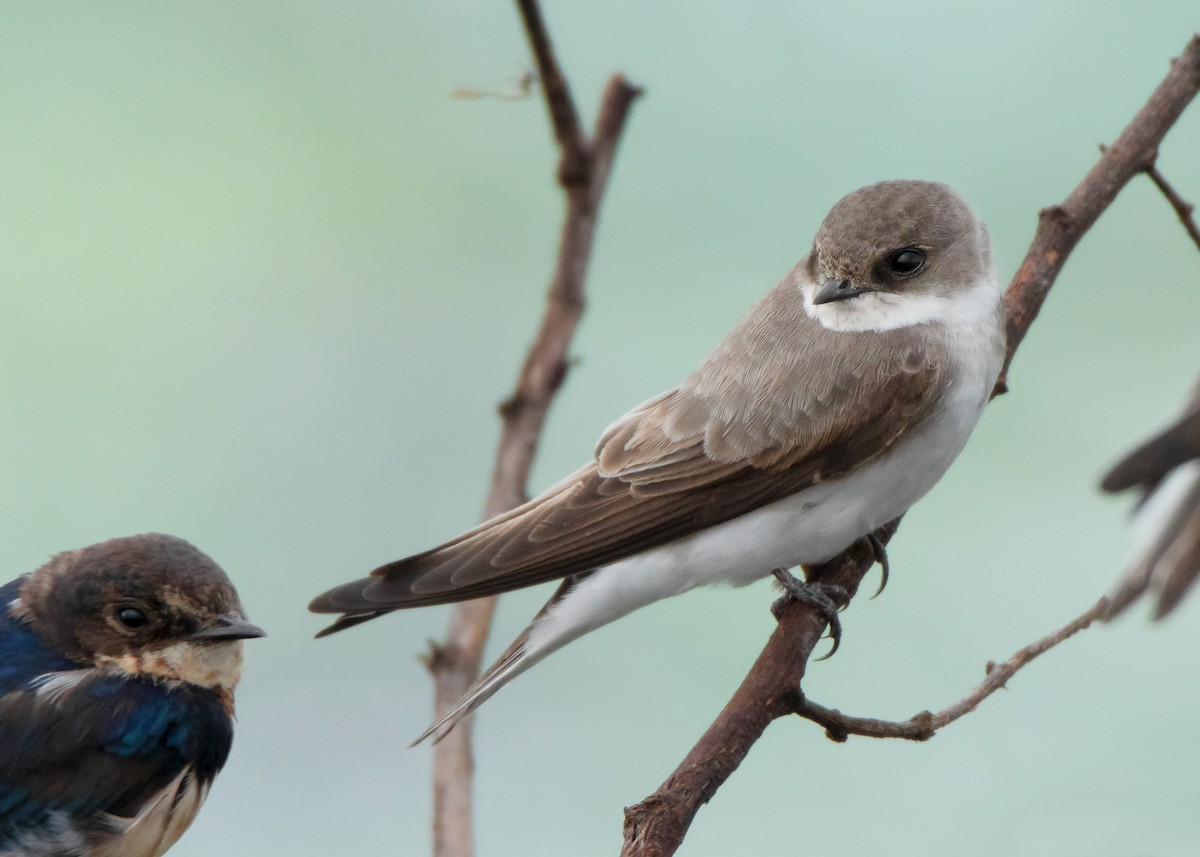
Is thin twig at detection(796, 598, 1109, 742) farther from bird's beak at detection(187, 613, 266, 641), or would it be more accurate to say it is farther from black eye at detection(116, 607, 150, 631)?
black eye at detection(116, 607, 150, 631)

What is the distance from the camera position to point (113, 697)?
2.20 metres

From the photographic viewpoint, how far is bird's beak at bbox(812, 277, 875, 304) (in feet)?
6.99

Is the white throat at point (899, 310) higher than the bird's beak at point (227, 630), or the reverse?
the white throat at point (899, 310)

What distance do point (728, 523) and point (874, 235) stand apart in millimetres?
489

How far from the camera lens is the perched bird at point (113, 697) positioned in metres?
2.12

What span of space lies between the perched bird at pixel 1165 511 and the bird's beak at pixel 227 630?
1487mm

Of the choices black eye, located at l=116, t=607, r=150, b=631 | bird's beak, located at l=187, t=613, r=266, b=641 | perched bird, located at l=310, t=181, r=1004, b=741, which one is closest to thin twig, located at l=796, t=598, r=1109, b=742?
perched bird, located at l=310, t=181, r=1004, b=741

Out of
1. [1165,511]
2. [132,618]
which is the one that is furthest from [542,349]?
[1165,511]

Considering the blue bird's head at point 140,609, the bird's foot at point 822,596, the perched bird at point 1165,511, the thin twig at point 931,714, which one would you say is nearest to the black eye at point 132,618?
the blue bird's head at point 140,609

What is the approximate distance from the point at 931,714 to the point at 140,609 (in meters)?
1.28

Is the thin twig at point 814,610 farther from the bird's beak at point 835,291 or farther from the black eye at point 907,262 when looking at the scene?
the bird's beak at point 835,291

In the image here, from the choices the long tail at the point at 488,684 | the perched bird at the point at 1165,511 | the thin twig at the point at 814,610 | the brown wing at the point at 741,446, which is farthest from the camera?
the brown wing at the point at 741,446

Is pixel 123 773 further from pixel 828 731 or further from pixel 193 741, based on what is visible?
pixel 828 731

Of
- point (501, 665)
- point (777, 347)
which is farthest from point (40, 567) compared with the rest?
point (777, 347)
